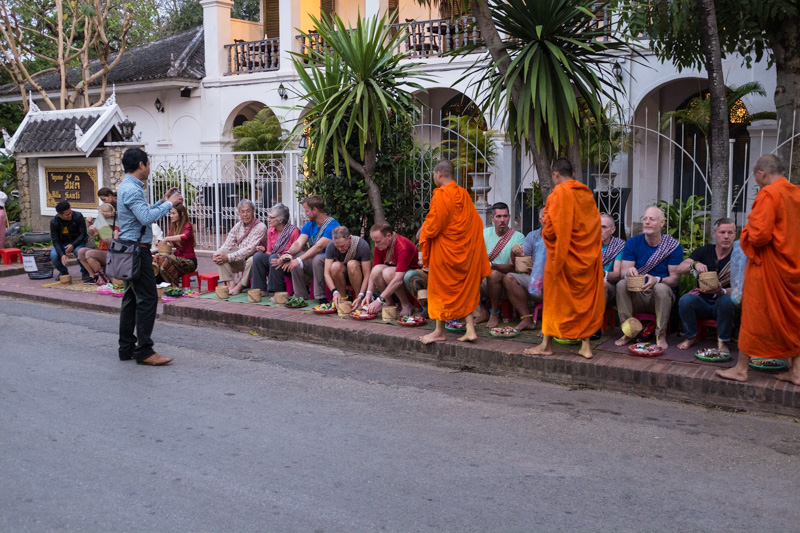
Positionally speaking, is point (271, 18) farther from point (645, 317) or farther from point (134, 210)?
point (645, 317)

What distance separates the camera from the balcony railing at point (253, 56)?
68.3 ft

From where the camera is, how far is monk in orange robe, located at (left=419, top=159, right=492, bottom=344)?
748 centimetres

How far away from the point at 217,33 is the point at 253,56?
3.72 ft

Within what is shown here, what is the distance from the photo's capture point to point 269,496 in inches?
165

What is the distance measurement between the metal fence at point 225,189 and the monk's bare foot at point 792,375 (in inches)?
330

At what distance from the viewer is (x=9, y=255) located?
14359mm

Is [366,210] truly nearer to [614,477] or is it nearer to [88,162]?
[614,477]

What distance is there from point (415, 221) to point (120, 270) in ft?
14.4

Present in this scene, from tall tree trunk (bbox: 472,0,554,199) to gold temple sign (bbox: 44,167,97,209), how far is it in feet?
30.4

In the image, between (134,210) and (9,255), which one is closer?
(134,210)

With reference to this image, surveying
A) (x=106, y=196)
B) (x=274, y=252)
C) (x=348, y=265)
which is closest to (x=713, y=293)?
(x=348, y=265)

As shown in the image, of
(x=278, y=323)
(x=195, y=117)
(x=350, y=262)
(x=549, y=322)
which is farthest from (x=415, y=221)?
(x=195, y=117)

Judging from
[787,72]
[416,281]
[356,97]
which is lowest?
[416,281]

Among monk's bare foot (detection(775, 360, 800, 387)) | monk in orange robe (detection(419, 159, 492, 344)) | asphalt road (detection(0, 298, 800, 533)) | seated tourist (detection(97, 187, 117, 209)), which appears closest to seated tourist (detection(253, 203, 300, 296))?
asphalt road (detection(0, 298, 800, 533))
